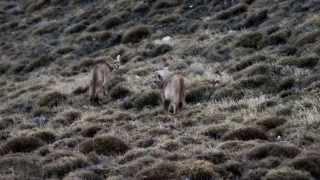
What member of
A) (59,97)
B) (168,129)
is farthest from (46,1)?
(168,129)

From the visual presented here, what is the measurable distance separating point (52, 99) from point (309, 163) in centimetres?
1121

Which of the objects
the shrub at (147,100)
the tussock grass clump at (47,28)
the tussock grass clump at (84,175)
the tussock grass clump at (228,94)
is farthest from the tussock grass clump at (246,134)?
the tussock grass clump at (47,28)

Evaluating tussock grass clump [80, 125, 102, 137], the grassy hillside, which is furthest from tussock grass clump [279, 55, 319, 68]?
tussock grass clump [80, 125, 102, 137]

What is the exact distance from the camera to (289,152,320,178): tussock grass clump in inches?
395

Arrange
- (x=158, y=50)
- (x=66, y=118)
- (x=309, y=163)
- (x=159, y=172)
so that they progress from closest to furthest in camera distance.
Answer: (x=309, y=163) < (x=159, y=172) < (x=66, y=118) < (x=158, y=50)

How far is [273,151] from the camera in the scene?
11.0 metres

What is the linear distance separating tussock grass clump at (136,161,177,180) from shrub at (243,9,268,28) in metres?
14.9

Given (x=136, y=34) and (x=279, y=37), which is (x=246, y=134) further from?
(x=136, y=34)

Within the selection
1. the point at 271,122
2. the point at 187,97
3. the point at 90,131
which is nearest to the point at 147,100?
the point at 187,97

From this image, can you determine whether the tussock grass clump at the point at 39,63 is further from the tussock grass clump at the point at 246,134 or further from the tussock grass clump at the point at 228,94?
the tussock grass clump at the point at 246,134

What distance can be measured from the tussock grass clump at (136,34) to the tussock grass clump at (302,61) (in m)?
11.6

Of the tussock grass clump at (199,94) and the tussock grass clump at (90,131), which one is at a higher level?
the tussock grass clump at (199,94)

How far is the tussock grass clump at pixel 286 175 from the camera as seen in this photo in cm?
973

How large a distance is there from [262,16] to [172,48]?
3.77 meters
